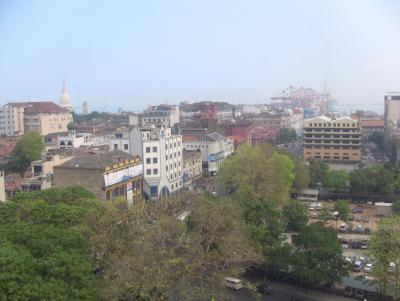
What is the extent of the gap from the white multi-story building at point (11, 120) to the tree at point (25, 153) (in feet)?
41.0

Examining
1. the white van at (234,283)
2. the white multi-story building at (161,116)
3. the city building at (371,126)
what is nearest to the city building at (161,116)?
the white multi-story building at (161,116)

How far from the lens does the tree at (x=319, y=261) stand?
348 inches

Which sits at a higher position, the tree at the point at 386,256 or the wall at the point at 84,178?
the wall at the point at 84,178

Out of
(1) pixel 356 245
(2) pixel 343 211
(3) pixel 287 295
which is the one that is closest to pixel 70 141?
(2) pixel 343 211

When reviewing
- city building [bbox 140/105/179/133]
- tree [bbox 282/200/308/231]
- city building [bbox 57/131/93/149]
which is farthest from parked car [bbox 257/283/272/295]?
city building [bbox 140/105/179/133]

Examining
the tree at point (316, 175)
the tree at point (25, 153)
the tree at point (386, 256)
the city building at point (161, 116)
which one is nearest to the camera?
the tree at point (386, 256)

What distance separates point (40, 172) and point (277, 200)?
847cm

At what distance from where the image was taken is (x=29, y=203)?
9.45 metres

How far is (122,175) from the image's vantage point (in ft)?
48.9

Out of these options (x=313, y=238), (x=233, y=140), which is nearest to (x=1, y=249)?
(x=313, y=238)

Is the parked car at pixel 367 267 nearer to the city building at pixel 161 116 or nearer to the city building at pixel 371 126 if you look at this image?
the city building at pixel 161 116

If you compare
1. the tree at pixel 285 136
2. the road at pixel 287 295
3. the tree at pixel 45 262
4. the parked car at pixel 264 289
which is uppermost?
the tree at pixel 285 136

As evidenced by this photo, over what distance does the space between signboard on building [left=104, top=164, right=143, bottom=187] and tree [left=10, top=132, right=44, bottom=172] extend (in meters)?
7.42

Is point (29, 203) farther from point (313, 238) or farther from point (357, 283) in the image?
point (357, 283)
